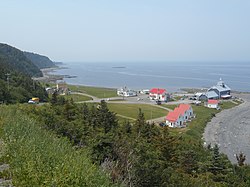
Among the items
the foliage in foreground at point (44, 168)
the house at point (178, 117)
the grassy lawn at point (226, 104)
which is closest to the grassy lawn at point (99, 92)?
the grassy lawn at point (226, 104)

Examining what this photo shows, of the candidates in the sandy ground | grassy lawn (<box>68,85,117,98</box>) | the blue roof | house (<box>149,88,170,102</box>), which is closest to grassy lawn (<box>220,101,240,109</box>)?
the sandy ground

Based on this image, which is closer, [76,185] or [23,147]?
[76,185]

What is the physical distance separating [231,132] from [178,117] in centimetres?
537

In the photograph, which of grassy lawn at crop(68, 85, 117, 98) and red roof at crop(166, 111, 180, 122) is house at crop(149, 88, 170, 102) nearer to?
grassy lawn at crop(68, 85, 117, 98)

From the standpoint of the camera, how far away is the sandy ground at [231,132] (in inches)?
942

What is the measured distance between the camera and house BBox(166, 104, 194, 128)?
1192 inches

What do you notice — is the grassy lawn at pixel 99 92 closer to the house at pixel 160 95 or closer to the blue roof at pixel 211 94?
the house at pixel 160 95

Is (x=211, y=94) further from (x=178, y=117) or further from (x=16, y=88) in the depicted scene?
(x=16, y=88)

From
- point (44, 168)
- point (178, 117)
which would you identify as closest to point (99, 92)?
point (178, 117)

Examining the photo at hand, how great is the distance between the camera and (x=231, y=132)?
1168 inches

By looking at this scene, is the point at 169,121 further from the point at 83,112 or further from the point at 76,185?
the point at 76,185

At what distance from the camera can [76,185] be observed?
4.90 m

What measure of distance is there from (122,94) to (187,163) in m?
38.9

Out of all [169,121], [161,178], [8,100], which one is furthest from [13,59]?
[161,178]
